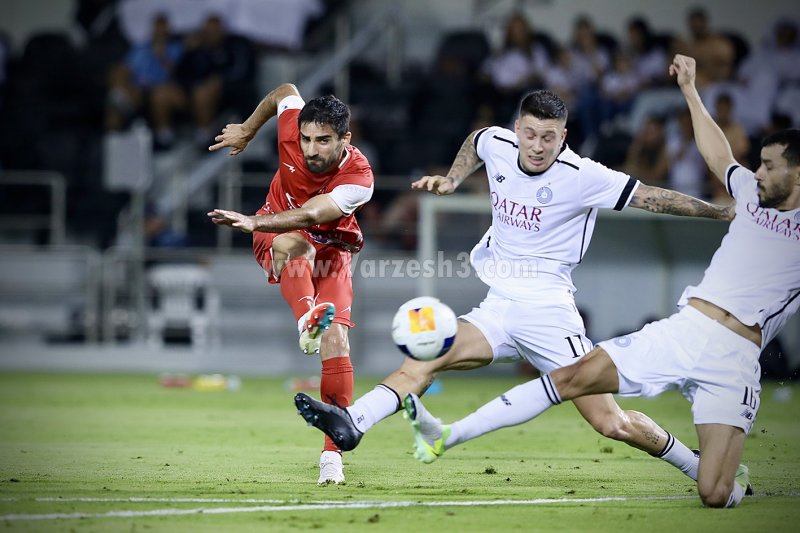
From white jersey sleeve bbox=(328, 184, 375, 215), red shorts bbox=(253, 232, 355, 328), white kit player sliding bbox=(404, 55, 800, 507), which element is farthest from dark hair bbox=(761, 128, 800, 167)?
red shorts bbox=(253, 232, 355, 328)

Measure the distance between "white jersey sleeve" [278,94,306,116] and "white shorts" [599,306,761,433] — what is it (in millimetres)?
2947

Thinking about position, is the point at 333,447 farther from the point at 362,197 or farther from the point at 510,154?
the point at 510,154

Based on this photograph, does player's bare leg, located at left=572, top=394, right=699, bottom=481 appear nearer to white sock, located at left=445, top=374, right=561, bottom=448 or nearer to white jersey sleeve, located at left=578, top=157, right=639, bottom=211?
white sock, located at left=445, top=374, right=561, bottom=448

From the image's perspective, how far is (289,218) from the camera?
7.03 meters

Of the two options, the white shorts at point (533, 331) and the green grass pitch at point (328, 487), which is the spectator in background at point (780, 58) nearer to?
the green grass pitch at point (328, 487)

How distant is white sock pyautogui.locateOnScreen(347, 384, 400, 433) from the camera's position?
637 centimetres

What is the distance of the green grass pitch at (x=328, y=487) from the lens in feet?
18.9

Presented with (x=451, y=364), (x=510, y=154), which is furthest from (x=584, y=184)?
(x=451, y=364)

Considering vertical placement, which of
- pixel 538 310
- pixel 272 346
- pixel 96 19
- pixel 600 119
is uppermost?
pixel 96 19

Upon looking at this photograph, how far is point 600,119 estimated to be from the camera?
687 inches

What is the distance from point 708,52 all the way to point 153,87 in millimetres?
8721

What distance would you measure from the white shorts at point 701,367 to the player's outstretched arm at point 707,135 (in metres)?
0.98

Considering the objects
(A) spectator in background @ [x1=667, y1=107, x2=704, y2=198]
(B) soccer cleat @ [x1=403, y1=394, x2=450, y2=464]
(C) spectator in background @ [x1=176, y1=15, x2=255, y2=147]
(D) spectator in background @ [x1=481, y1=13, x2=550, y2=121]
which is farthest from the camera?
(C) spectator in background @ [x1=176, y1=15, x2=255, y2=147]

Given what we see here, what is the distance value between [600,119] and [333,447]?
11.4 metres
